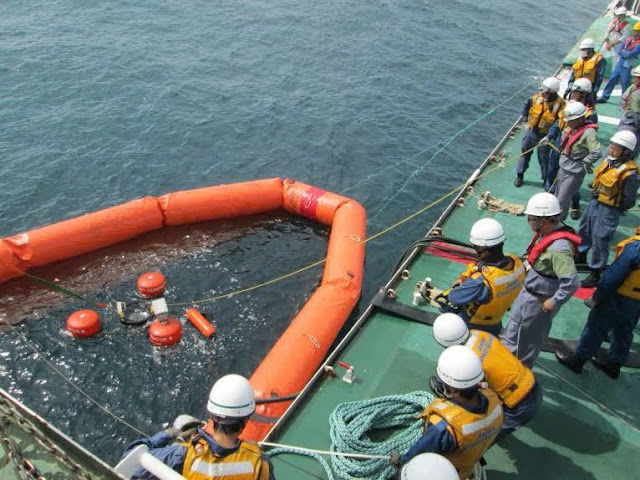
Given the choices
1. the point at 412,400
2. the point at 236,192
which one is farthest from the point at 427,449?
the point at 236,192

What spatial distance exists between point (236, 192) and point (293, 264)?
188 centimetres

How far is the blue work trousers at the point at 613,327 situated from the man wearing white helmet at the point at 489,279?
1.14 m

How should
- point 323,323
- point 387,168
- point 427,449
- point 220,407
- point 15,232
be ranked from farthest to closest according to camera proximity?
point 387,168
point 15,232
point 323,323
point 427,449
point 220,407

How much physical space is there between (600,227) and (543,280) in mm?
2317

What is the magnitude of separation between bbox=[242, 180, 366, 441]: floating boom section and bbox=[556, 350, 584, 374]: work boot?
9.66ft

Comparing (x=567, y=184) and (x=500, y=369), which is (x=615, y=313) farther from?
(x=567, y=184)

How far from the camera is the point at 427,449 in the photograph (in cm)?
344

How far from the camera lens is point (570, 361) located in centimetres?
571

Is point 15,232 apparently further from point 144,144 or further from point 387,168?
point 387,168

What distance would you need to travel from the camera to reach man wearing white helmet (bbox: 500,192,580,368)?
14.9 feet

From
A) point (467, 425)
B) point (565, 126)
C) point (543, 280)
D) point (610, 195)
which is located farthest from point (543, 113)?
point (467, 425)

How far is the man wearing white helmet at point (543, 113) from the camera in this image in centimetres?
844

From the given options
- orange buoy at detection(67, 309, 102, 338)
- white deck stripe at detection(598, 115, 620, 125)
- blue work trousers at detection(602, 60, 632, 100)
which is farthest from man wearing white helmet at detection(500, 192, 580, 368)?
blue work trousers at detection(602, 60, 632, 100)

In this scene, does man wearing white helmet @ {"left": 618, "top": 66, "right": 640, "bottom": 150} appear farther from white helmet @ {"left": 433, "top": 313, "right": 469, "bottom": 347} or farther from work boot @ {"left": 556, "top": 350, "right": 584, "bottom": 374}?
white helmet @ {"left": 433, "top": 313, "right": 469, "bottom": 347}
